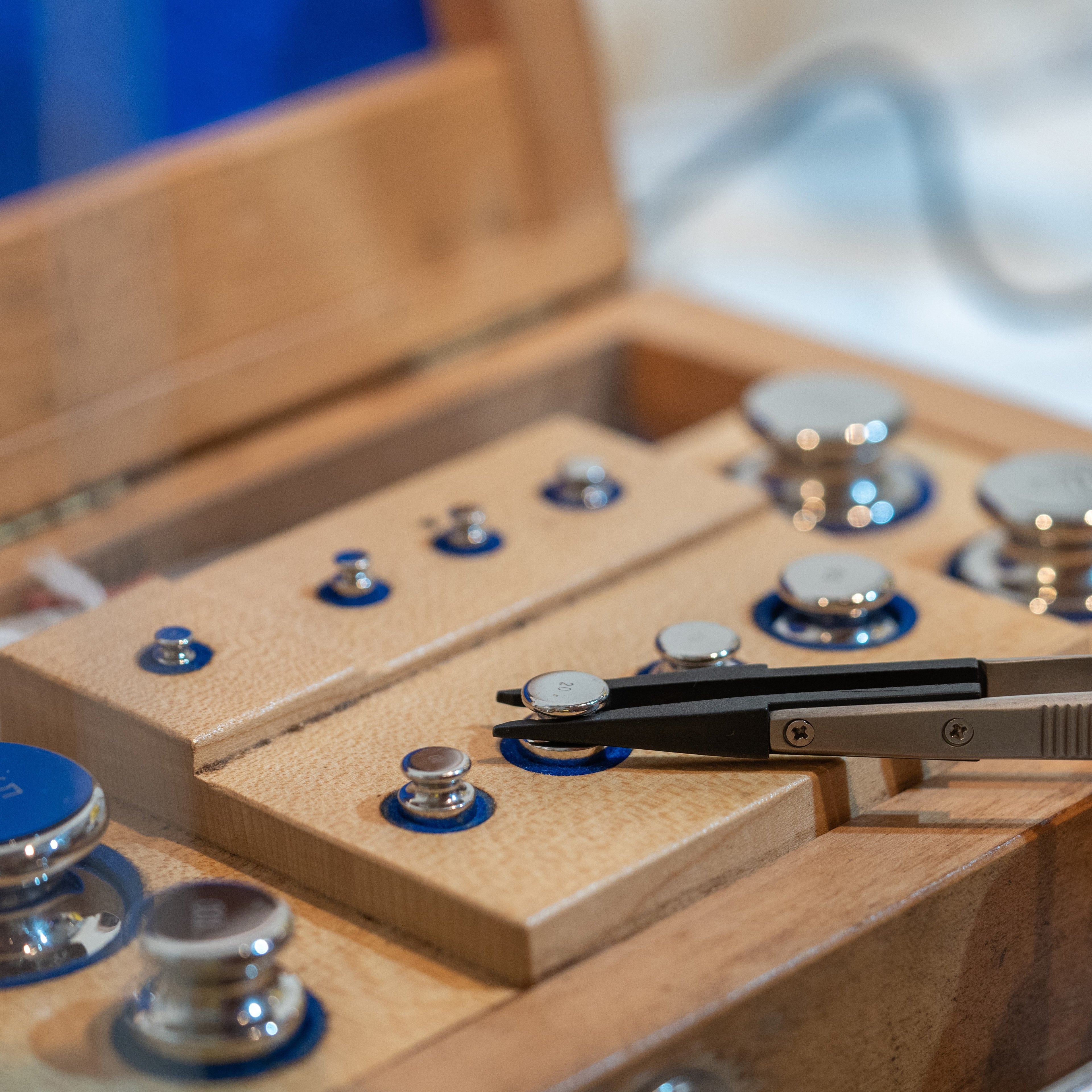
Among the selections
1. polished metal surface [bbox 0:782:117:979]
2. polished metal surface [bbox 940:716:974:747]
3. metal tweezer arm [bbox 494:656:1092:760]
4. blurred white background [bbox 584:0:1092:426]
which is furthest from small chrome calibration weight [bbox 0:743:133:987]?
blurred white background [bbox 584:0:1092:426]

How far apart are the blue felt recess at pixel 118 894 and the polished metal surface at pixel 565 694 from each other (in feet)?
0.35

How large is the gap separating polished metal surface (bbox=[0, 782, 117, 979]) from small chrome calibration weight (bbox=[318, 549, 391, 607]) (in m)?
0.11

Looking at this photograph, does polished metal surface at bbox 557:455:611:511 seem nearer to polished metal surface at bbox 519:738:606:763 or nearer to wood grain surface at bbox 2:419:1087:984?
wood grain surface at bbox 2:419:1087:984

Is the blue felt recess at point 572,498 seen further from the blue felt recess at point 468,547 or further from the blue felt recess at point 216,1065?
the blue felt recess at point 216,1065

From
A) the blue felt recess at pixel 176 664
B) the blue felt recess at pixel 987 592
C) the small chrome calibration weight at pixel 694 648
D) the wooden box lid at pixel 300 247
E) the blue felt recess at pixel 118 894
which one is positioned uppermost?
the wooden box lid at pixel 300 247

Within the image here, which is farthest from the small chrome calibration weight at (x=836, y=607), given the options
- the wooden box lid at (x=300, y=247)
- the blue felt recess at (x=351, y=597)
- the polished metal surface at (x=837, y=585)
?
the wooden box lid at (x=300, y=247)

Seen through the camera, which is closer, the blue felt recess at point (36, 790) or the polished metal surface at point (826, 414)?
the blue felt recess at point (36, 790)

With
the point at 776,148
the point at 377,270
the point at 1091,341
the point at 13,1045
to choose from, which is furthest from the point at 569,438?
the point at 776,148

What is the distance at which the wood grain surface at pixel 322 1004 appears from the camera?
35cm

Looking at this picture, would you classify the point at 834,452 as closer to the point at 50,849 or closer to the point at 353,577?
the point at 353,577

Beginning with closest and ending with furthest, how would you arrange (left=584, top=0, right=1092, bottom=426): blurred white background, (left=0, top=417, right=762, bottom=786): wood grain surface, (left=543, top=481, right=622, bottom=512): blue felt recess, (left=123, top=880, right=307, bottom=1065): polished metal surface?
(left=123, top=880, right=307, bottom=1065): polished metal surface
(left=0, top=417, right=762, bottom=786): wood grain surface
(left=543, top=481, right=622, bottom=512): blue felt recess
(left=584, top=0, right=1092, bottom=426): blurred white background

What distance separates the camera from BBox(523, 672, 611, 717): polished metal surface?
42 cm

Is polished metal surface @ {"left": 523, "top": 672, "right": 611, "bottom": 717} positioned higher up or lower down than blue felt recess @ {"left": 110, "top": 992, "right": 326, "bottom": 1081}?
higher up

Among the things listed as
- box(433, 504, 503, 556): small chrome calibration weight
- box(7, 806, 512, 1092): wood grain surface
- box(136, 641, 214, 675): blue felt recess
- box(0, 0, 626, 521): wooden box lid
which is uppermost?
box(0, 0, 626, 521): wooden box lid
